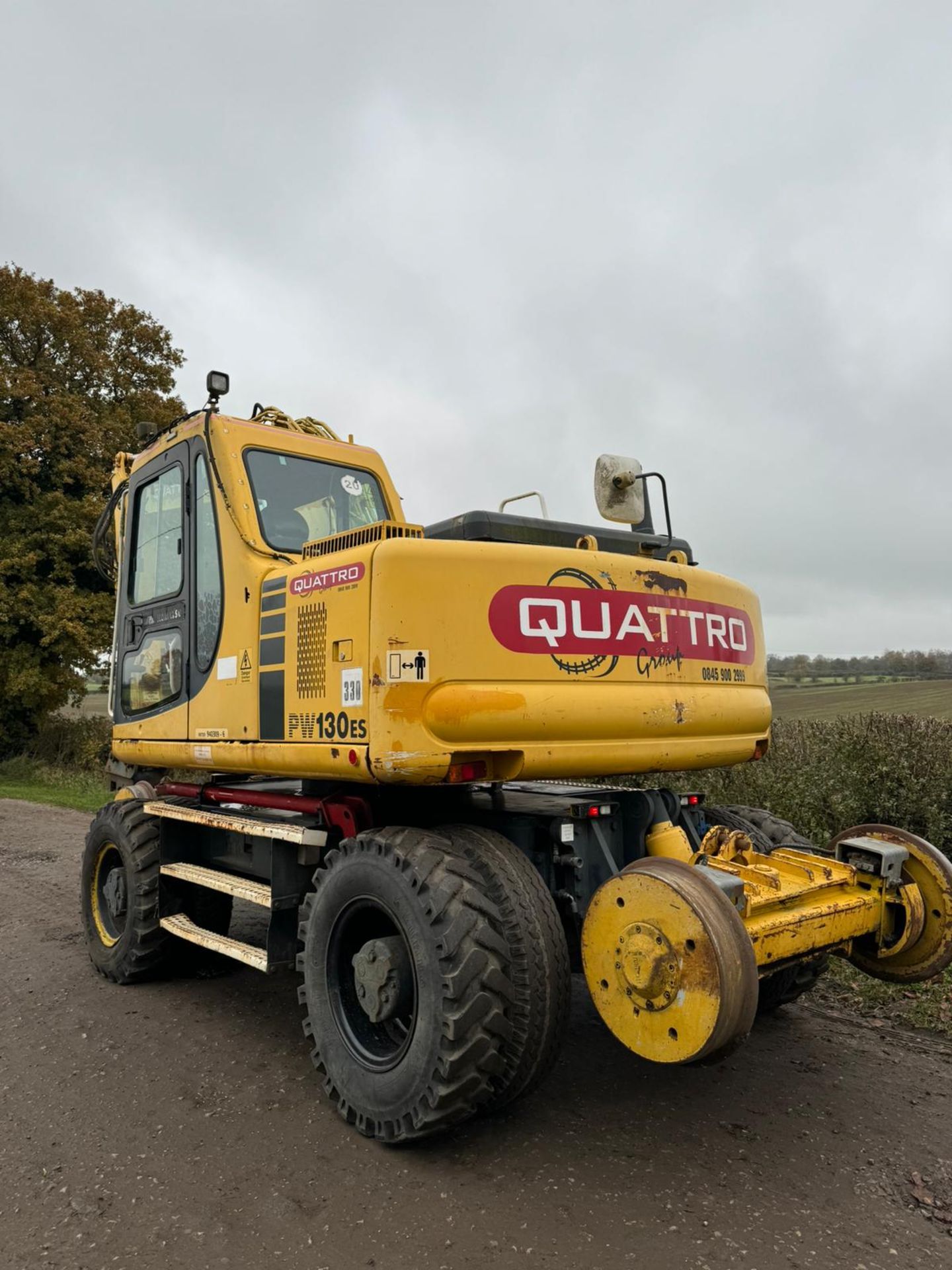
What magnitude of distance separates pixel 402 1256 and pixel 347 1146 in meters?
0.76

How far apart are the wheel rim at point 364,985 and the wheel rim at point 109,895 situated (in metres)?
2.29

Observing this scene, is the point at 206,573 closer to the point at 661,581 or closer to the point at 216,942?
the point at 216,942

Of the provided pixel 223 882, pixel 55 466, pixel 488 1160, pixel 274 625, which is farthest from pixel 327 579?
pixel 55 466

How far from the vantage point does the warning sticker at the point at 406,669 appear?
352 cm

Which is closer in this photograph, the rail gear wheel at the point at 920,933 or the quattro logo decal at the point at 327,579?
Result: the quattro logo decal at the point at 327,579

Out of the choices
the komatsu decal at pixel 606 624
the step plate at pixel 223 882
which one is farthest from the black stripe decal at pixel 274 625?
the step plate at pixel 223 882

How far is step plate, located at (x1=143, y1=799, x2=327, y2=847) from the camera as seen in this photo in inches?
166

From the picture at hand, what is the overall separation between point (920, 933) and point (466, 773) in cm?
216

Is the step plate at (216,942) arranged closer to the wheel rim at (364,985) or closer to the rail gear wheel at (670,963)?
the wheel rim at (364,985)

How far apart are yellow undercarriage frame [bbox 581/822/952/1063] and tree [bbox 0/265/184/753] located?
51.4 ft

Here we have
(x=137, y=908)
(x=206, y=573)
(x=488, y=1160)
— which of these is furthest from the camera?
(x=137, y=908)

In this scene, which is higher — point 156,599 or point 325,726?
point 156,599

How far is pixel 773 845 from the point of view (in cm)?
473

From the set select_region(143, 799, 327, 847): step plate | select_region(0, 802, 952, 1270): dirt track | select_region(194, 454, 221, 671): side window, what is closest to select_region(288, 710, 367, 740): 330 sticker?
select_region(143, 799, 327, 847): step plate
